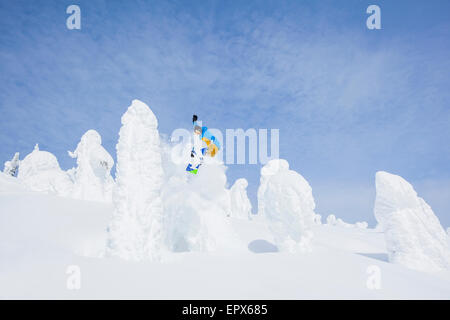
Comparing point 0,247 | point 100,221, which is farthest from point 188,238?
point 0,247

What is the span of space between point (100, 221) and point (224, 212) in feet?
25.4

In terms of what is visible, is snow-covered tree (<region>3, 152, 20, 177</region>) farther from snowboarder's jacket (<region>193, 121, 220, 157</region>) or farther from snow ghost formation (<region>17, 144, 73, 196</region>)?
snowboarder's jacket (<region>193, 121, 220, 157</region>)

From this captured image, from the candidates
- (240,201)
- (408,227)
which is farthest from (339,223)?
(408,227)

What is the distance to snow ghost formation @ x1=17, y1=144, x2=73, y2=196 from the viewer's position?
32.2 meters

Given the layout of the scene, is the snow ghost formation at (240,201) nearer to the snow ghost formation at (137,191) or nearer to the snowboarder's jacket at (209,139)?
the snow ghost formation at (137,191)

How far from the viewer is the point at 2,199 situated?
15.0 metres

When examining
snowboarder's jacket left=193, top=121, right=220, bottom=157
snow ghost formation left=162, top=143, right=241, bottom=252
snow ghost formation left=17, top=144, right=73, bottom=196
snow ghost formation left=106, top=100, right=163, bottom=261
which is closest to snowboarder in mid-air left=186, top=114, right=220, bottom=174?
snowboarder's jacket left=193, top=121, right=220, bottom=157

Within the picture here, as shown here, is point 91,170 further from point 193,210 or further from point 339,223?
point 339,223

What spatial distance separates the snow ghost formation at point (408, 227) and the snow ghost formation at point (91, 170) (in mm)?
26824

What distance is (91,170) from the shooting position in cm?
2841

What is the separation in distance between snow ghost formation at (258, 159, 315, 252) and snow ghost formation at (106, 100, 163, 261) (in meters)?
7.64

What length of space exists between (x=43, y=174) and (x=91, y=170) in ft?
31.8

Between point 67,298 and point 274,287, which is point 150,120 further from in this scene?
point 274,287

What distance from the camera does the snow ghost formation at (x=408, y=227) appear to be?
1548 centimetres
